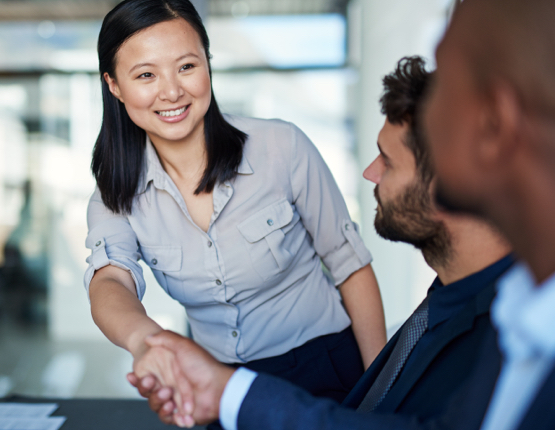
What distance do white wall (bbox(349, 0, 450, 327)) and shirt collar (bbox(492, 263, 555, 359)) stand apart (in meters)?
2.36

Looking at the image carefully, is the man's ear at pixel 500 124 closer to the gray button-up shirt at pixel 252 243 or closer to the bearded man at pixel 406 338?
the bearded man at pixel 406 338

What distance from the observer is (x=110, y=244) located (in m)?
1.48

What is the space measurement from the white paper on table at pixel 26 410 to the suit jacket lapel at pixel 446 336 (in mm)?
1010

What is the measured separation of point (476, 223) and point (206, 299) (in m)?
0.85

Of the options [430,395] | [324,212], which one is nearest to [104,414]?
[324,212]

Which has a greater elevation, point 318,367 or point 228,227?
point 228,227

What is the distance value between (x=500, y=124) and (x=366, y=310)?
1184 mm

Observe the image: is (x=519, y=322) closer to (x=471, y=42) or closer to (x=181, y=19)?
(x=471, y=42)

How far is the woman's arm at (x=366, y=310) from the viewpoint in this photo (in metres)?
1.63

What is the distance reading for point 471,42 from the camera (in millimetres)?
587

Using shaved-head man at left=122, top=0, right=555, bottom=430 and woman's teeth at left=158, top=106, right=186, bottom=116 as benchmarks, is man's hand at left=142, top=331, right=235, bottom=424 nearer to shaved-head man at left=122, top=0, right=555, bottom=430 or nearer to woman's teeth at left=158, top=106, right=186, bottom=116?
shaved-head man at left=122, top=0, right=555, bottom=430

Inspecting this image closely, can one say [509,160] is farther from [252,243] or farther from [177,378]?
[252,243]

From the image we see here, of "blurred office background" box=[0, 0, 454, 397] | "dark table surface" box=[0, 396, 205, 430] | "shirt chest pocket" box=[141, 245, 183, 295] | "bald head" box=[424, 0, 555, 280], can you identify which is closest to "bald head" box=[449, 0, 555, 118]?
"bald head" box=[424, 0, 555, 280]

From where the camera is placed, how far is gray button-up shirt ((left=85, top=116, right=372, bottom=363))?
1.53 m
